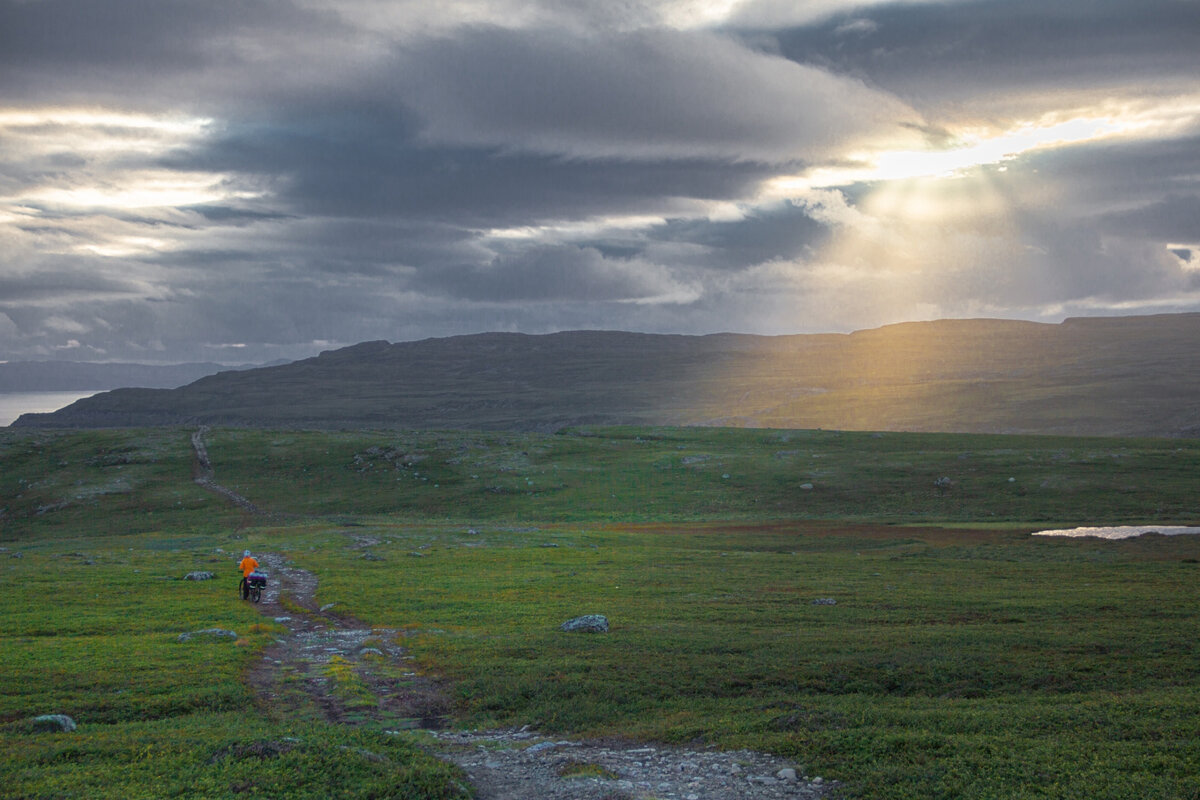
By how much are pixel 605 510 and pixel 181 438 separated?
421ft

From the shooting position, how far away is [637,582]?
54.1 meters

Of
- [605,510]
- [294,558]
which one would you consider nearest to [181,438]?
[605,510]

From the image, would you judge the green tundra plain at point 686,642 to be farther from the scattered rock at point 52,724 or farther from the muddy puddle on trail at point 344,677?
the muddy puddle on trail at point 344,677

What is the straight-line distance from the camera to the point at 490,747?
74.6 ft

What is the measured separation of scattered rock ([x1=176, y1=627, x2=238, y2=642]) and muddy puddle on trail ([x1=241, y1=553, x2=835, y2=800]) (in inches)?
95.8

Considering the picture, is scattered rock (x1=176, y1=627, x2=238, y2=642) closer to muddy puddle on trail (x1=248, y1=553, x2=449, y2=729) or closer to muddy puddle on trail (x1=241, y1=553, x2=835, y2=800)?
muddy puddle on trail (x1=248, y1=553, x2=449, y2=729)

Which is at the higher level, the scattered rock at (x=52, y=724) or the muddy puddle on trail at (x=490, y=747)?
the scattered rock at (x=52, y=724)

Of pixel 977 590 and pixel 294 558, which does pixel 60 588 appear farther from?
pixel 977 590

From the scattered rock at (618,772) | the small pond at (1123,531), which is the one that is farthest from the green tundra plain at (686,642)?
the small pond at (1123,531)

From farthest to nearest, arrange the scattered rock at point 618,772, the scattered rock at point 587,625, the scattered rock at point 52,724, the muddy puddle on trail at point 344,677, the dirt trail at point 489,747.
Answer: the scattered rock at point 587,625
the muddy puddle on trail at point 344,677
the scattered rock at point 52,724
the dirt trail at point 489,747
the scattered rock at point 618,772

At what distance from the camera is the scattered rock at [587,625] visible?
3694cm

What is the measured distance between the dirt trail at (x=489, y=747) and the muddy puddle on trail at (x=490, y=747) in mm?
29

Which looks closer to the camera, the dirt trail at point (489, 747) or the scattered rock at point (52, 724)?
the dirt trail at point (489, 747)

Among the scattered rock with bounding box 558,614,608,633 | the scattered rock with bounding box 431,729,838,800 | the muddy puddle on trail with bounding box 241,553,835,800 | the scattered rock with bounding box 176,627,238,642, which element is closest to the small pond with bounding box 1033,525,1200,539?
the scattered rock with bounding box 558,614,608,633
